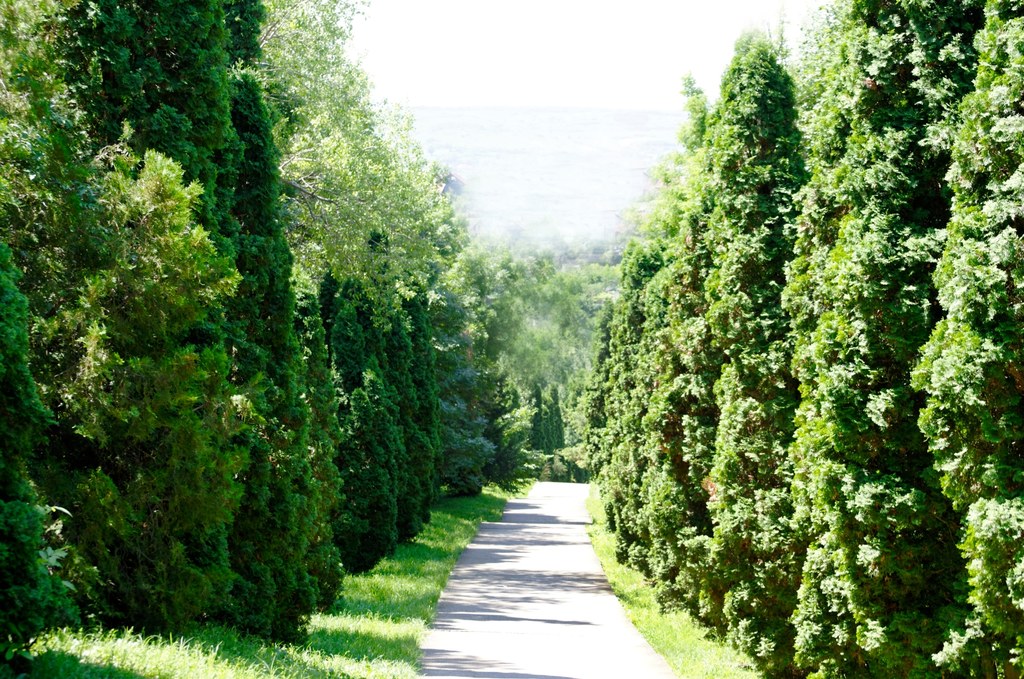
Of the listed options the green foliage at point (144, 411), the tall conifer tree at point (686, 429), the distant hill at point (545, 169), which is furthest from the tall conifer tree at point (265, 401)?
the distant hill at point (545, 169)

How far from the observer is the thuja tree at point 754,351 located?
1180 centimetres

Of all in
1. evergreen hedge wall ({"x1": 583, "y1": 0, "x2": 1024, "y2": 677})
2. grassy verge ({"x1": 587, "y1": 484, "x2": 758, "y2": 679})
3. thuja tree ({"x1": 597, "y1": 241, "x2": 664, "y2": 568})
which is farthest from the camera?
thuja tree ({"x1": 597, "y1": 241, "x2": 664, "y2": 568})

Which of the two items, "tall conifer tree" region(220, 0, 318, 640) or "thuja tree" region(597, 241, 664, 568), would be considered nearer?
"tall conifer tree" region(220, 0, 318, 640)

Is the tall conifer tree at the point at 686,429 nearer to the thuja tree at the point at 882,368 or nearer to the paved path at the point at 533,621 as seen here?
the paved path at the point at 533,621

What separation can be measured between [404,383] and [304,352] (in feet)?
30.3

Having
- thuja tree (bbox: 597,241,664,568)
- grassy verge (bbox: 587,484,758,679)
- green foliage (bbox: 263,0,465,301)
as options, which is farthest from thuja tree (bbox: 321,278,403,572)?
thuja tree (bbox: 597,241,664,568)

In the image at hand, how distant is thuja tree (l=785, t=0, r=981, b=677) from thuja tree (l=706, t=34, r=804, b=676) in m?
1.92

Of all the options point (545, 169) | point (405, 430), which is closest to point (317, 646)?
point (405, 430)

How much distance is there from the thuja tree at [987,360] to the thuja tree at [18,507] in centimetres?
593

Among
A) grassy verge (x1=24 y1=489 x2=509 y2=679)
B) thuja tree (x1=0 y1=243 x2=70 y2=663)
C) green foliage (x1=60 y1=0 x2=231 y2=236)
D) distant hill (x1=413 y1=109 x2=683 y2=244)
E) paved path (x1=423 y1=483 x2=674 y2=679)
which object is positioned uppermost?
distant hill (x1=413 y1=109 x2=683 y2=244)

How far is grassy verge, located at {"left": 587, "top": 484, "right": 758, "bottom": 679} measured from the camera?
11922mm

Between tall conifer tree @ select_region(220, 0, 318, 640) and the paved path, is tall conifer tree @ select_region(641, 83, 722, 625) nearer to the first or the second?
the paved path

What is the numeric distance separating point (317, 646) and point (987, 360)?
24.3 ft

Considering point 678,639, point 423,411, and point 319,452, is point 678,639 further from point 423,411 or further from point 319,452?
point 423,411
